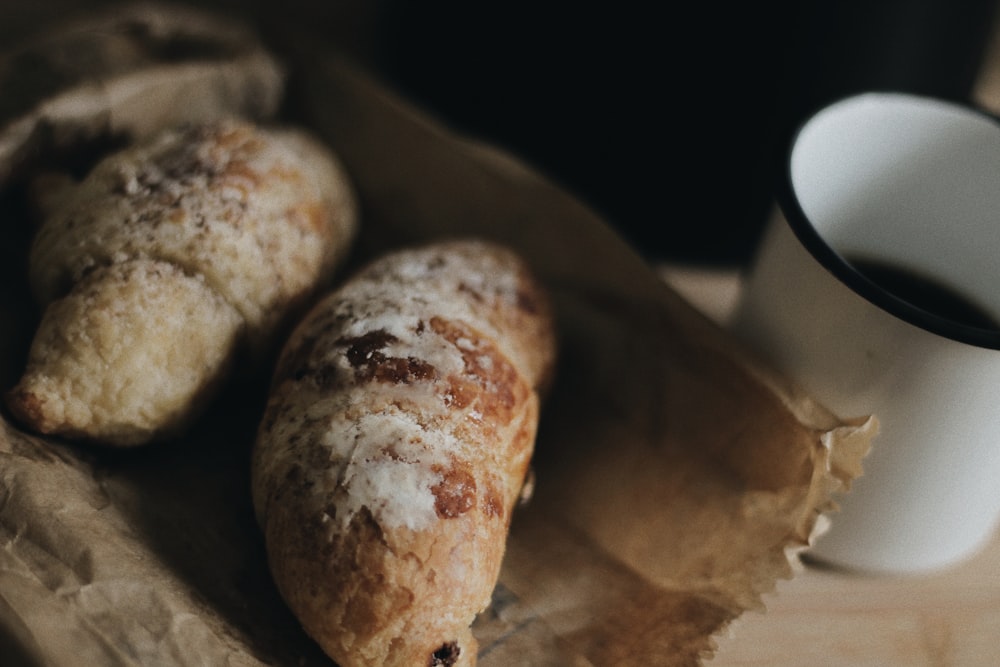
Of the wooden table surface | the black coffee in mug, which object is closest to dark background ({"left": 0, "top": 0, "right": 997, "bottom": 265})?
the black coffee in mug

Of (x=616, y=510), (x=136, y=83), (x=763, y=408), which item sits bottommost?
(x=616, y=510)

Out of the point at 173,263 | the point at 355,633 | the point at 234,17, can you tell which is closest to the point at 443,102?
the point at 234,17

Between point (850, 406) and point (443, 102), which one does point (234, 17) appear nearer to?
point (443, 102)

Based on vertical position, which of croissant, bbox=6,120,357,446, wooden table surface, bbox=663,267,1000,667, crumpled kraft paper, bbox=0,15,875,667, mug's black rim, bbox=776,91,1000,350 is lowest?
wooden table surface, bbox=663,267,1000,667

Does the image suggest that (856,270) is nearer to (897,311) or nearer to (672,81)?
(897,311)

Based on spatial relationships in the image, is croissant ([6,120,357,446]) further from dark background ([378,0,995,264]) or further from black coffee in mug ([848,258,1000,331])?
black coffee in mug ([848,258,1000,331])

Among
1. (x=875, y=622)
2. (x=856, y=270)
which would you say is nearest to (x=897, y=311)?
(x=856, y=270)
